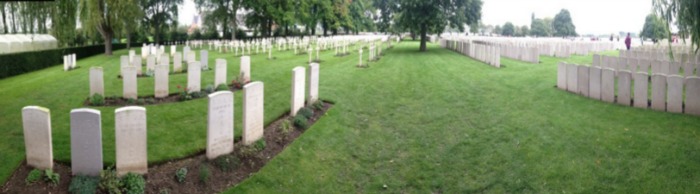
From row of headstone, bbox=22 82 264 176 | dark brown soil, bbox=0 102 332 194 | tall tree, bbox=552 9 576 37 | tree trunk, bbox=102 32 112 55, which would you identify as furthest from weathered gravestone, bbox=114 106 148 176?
tall tree, bbox=552 9 576 37

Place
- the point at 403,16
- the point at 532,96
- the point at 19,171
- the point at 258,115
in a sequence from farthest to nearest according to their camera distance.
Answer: the point at 403,16
the point at 532,96
the point at 258,115
the point at 19,171

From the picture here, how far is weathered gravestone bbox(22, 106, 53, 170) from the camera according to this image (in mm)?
7270

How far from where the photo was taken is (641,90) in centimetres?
1162

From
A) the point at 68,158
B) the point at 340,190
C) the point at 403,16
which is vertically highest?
the point at 403,16

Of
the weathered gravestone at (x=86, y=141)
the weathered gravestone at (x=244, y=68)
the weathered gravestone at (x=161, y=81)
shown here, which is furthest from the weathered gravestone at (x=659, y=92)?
the weathered gravestone at (x=161, y=81)

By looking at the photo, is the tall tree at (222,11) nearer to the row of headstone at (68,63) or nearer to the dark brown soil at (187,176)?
the row of headstone at (68,63)

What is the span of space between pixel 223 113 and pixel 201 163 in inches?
34.4

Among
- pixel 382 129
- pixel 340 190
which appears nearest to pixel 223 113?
pixel 340 190

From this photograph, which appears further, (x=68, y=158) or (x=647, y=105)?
(x=647, y=105)

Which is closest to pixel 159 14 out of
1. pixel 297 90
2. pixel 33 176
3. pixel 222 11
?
pixel 222 11

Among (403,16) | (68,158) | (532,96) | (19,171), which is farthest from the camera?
(403,16)

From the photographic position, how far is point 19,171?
297 inches

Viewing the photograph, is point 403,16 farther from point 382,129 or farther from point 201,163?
point 201,163

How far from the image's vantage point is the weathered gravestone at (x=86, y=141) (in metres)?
7.01
